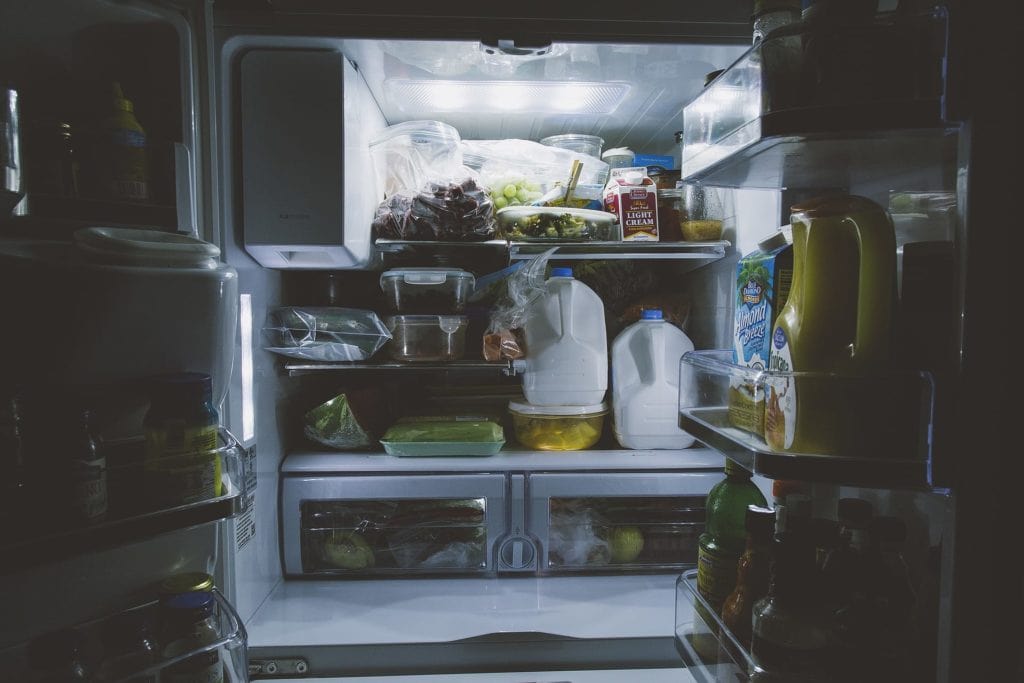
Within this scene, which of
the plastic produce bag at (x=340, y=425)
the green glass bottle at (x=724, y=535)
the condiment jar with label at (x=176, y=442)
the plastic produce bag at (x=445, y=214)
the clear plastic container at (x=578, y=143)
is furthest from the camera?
the clear plastic container at (x=578, y=143)

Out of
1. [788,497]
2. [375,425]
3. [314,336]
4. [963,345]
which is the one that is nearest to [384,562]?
[375,425]

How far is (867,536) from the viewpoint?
74 centimetres

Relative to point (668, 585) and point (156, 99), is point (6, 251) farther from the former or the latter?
point (668, 585)

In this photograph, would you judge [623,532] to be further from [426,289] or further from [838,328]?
[838,328]

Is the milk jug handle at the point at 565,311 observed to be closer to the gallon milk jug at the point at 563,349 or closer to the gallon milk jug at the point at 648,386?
the gallon milk jug at the point at 563,349

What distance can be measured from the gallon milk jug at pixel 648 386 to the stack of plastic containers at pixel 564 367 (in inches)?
2.3

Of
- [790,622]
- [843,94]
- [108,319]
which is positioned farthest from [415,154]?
[790,622]

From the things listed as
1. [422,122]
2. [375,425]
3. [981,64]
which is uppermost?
[422,122]

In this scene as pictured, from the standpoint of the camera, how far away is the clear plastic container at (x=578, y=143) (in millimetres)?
1607

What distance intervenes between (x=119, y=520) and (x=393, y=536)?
2.86 ft

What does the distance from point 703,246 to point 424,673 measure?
1.15 m

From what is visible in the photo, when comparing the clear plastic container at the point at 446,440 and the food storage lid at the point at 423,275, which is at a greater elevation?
the food storage lid at the point at 423,275

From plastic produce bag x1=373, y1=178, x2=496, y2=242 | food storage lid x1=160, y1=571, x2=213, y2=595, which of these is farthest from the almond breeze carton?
food storage lid x1=160, y1=571, x2=213, y2=595

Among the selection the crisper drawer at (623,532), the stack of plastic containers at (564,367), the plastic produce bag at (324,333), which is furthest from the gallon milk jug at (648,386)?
the plastic produce bag at (324,333)
